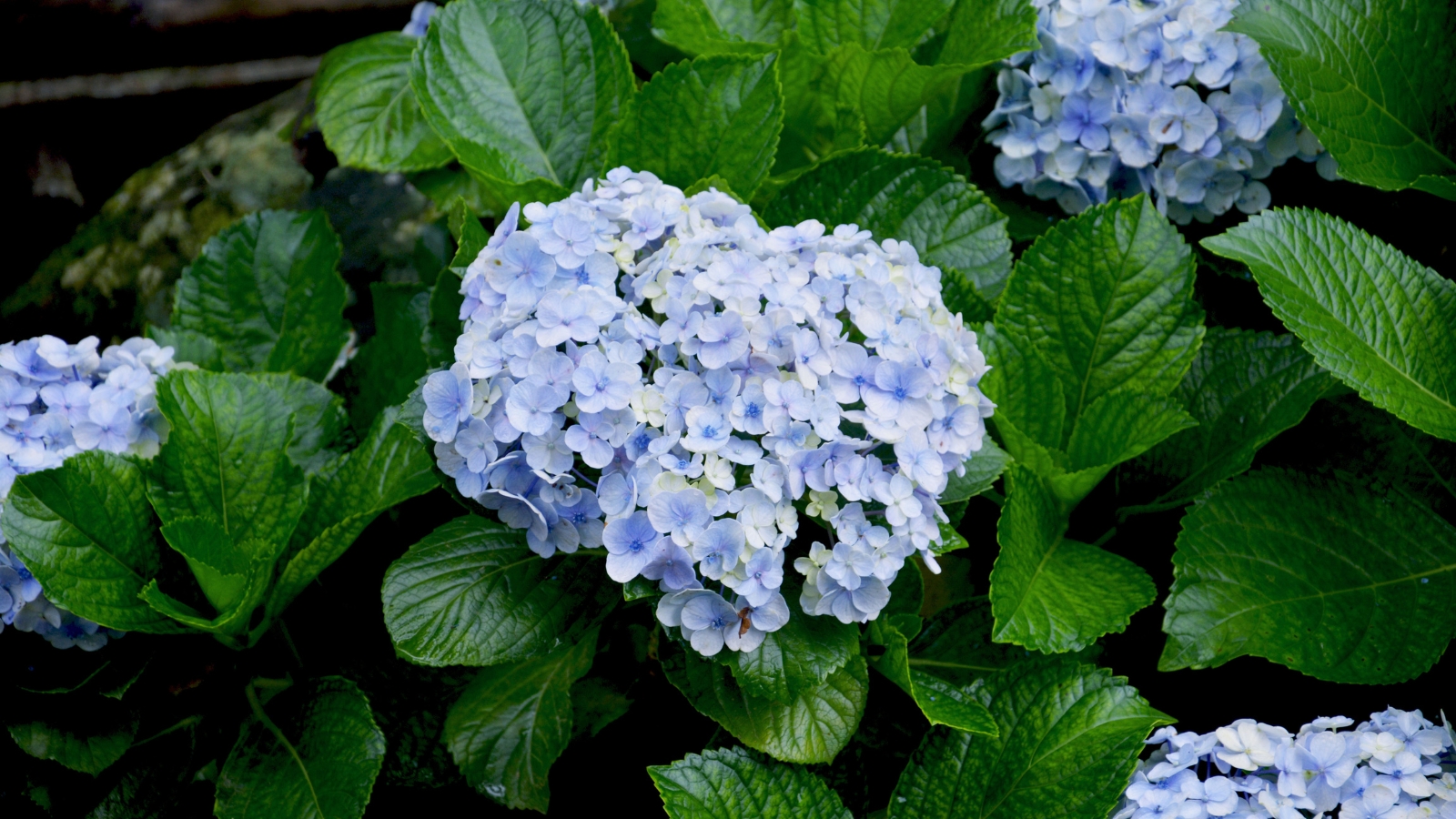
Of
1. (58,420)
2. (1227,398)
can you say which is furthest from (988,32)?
(58,420)

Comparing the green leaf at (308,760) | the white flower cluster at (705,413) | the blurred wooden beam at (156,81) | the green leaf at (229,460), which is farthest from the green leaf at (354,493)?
the blurred wooden beam at (156,81)

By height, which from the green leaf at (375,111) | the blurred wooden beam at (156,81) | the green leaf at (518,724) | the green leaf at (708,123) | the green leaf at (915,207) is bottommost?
the blurred wooden beam at (156,81)

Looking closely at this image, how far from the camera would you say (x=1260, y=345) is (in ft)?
5.02

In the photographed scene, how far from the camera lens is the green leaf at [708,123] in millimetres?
1483

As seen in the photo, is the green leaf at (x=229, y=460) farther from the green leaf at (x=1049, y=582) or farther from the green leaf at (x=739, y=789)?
the green leaf at (x=1049, y=582)

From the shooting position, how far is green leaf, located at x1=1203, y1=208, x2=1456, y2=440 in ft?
4.20

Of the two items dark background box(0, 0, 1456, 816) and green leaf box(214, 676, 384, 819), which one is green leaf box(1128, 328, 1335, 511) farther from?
green leaf box(214, 676, 384, 819)

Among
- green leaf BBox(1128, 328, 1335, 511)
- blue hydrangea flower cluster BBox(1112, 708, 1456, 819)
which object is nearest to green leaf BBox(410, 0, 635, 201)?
green leaf BBox(1128, 328, 1335, 511)

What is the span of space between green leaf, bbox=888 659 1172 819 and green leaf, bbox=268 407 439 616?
0.68 metres

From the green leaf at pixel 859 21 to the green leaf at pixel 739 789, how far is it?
3.46 feet

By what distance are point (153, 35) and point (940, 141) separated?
100 inches

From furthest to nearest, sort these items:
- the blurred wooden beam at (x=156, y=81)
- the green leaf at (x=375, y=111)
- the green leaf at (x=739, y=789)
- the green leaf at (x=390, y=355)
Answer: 1. the blurred wooden beam at (x=156, y=81)
2. the green leaf at (x=375, y=111)
3. the green leaf at (x=390, y=355)
4. the green leaf at (x=739, y=789)

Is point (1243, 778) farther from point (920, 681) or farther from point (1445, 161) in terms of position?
point (1445, 161)

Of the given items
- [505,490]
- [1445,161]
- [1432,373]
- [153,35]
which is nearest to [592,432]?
[505,490]
